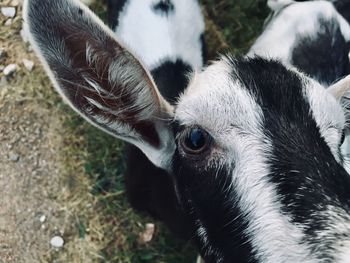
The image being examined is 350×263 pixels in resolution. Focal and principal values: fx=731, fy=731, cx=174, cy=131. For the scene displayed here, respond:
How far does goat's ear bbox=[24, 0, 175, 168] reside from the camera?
2418mm

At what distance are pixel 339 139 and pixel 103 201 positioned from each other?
223cm

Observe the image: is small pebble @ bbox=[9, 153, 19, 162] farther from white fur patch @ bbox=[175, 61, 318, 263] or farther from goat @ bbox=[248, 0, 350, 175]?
white fur patch @ bbox=[175, 61, 318, 263]

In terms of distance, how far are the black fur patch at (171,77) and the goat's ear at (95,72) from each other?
99 centimetres

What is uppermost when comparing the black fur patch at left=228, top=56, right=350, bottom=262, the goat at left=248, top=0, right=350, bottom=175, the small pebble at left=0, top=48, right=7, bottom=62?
the black fur patch at left=228, top=56, right=350, bottom=262

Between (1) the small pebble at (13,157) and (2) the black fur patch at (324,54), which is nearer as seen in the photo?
(2) the black fur patch at (324,54)

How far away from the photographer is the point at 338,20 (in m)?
4.10

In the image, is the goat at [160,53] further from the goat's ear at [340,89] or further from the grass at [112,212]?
the goat's ear at [340,89]

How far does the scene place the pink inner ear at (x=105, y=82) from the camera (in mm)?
2477

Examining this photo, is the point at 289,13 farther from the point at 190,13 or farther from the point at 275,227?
the point at 275,227

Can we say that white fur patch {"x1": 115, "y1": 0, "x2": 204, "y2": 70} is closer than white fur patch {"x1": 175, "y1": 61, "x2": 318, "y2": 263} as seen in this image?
No

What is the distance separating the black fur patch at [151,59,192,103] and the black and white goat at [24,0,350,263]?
99 centimetres

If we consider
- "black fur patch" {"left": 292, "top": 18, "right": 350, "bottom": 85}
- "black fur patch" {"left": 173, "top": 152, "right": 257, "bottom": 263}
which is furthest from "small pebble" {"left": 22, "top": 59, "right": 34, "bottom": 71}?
"black fur patch" {"left": 173, "top": 152, "right": 257, "bottom": 263}

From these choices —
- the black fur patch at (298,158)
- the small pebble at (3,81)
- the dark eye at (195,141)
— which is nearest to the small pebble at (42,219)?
the small pebble at (3,81)

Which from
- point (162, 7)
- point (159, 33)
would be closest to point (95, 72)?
point (159, 33)
